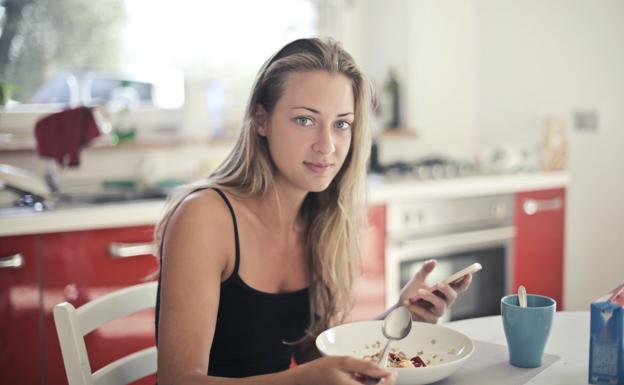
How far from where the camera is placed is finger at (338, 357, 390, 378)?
3.03ft

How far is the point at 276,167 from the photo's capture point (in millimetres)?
1504

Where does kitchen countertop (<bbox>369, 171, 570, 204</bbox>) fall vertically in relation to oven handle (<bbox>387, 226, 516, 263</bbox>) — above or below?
above

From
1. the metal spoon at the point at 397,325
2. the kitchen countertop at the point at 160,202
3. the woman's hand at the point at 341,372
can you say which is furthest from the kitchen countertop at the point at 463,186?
the woman's hand at the point at 341,372

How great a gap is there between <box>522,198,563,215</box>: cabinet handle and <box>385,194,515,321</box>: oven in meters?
0.09

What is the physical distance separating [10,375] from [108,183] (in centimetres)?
84

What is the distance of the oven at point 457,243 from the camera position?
2.76 metres

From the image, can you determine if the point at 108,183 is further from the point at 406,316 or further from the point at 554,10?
the point at 554,10

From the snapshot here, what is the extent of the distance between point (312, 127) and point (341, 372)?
23.4 inches

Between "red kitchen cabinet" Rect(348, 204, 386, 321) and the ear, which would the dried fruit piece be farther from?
"red kitchen cabinet" Rect(348, 204, 386, 321)

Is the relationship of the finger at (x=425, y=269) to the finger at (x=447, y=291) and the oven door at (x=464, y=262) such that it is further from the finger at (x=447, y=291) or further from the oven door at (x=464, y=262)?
the oven door at (x=464, y=262)

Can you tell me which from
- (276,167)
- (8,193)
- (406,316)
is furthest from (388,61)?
(406,316)

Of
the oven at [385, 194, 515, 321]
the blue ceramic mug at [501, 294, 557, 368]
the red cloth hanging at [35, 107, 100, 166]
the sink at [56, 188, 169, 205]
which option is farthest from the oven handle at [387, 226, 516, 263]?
the blue ceramic mug at [501, 294, 557, 368]

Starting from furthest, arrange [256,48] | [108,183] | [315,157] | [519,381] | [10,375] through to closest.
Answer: [256,48] < [108,183] < [10,375] < [315,157] < [519,381]

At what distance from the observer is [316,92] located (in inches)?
55.7
